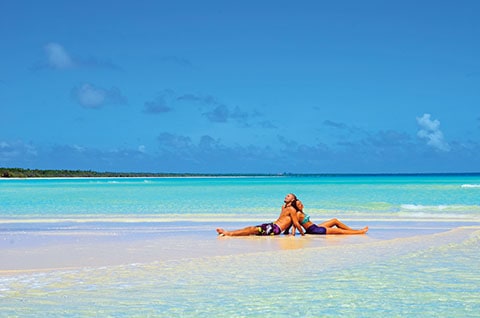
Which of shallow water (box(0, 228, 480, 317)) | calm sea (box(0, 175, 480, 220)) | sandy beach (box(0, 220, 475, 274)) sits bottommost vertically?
shallow water (box(0, 228, 480, 317))

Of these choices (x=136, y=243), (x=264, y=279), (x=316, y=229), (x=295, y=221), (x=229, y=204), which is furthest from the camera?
(x=229, y=204)

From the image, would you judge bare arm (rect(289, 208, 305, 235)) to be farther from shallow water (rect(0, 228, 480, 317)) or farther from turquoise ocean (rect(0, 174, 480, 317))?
shallow water (rect(0, 228, 480, 317))

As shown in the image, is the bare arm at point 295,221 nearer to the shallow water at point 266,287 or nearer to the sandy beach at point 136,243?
the sandy beach at point 136,243

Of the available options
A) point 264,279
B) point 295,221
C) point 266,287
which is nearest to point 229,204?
point 295,221

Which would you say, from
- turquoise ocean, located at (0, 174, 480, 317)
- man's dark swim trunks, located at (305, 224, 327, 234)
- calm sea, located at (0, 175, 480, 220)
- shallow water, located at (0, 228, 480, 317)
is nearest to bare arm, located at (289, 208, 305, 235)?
man's dark swim trunks, located at (305, 224, 327, 234)

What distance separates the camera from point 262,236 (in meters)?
14.5

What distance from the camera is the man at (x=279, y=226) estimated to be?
14.4 meters

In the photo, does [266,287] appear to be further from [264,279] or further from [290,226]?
[290,226]

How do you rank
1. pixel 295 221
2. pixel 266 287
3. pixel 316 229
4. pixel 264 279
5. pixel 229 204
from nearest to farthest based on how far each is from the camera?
pixel 266 287
pixel 264 279
pixel 295 221
pixel 316 229
pixel 229 204

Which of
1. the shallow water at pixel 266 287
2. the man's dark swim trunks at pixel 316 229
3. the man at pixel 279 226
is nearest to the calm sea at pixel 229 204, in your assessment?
the man at pixel 279 226

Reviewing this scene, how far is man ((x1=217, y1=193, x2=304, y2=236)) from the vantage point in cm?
1438

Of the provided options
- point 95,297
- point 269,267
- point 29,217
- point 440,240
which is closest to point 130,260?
point 269,267

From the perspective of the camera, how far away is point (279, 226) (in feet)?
48.0

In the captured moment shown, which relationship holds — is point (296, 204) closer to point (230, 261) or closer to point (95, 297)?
point (230, 261)
